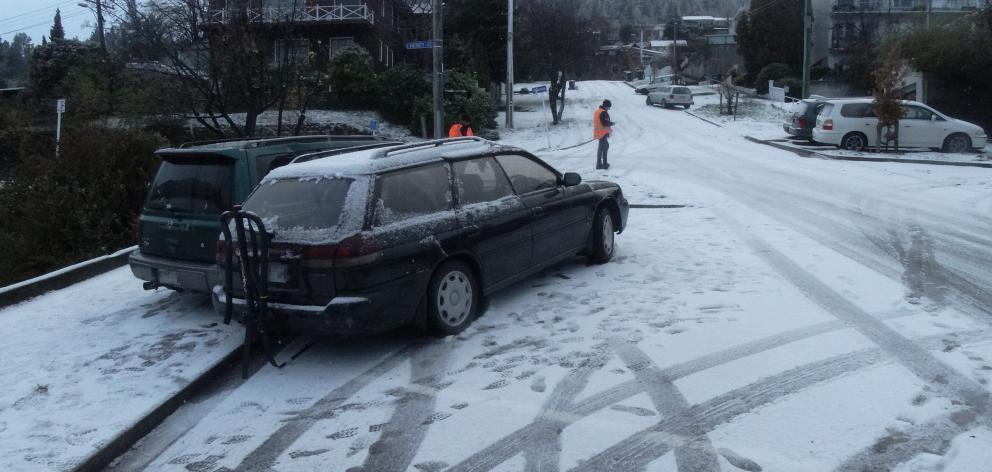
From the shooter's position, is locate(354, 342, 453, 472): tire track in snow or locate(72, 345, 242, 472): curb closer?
locate(354, 342, 453, 472): tire track in snow

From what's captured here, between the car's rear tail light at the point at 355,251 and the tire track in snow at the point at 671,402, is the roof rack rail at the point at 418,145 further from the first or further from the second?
the tire track in snow at the point at 671,402

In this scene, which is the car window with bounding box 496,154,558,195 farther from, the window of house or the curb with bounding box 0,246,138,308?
the window of house

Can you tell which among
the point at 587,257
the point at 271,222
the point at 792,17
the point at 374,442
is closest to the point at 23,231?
the point at 271,222

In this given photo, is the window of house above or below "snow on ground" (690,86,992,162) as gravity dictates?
above

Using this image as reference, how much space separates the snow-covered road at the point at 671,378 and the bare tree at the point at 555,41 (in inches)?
1114

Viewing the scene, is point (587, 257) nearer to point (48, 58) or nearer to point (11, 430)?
point (11, 430)

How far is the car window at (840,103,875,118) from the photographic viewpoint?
2231cm

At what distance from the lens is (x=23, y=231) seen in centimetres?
1127

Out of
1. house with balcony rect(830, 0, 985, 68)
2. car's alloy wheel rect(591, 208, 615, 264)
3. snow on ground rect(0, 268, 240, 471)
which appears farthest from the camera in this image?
house with balcony rect(830, 0, 985, 68)

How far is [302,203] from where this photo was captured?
585cm

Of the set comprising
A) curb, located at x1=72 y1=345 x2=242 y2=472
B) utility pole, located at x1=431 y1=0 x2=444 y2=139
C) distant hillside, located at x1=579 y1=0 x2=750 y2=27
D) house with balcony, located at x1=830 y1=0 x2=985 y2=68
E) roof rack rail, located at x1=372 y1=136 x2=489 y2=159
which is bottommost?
curb, located at x1=72 y1=345 x2=242 y2=472

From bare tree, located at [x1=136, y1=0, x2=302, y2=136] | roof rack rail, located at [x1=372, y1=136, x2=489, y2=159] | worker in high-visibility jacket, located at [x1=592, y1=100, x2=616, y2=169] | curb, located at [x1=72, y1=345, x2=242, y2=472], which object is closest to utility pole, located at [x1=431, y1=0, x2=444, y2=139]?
bare tree, located at [x1=136, y1=0, x2=302, y2=136]

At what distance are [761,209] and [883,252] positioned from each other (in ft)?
10.9

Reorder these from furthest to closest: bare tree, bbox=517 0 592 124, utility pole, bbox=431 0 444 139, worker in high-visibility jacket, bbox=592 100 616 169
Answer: bare tree, bbox=517 0 592 124 → worker in high-visibility jacket, bbox=592 100 616 169 → utility pole, bbox=431 0 444 139
